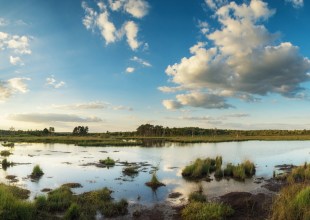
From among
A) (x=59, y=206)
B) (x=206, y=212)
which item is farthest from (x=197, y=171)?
(x=59, y=206)

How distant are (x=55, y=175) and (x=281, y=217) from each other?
78.0 feet

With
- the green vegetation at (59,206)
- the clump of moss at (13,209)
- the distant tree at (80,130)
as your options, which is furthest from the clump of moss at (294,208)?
the distant tree at (80,130)

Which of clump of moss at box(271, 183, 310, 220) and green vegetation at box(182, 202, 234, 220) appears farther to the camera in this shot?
green vegetation at box(182, 202, 234, 220)

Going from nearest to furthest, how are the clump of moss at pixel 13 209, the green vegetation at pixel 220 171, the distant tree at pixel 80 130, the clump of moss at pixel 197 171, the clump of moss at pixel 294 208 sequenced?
the clump of moss at pixel 294 208 → the clump of moss at pixel 13 209 → the green vegetation at pixel 220 171 → the clump of moss at pixel 197 171 → the distant tree at pixel 80 130

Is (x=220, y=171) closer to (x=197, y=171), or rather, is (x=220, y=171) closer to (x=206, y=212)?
(x=197, y=171)

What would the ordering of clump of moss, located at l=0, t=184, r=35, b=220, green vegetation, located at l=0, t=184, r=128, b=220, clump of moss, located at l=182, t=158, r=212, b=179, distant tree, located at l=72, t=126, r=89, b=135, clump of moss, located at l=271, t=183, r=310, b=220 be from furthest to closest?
distant tree, located at l=72, t=126, r=89, b=135
clump of moss, located at l=182, t=158, r=212, b=179
green vegetation, located at l=0, t=184, r=128, b=220
clump of moss, located at l=0, t=184, r=35, b=220
clump of moss, located at l=271, t=183, r=310, b=220

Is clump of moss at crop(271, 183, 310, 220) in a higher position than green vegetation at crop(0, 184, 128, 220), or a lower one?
higher

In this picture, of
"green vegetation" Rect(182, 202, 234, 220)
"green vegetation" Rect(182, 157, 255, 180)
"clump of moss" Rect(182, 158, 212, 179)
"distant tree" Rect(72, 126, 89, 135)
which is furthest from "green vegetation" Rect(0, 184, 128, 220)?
"distant tree" Rect(72, 126, 89, 135)

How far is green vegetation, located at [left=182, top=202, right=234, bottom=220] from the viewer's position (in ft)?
49.5

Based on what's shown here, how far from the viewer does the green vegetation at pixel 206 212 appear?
595 inches

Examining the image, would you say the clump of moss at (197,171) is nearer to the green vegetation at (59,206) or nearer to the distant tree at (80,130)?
the green vegetation at (59,206)

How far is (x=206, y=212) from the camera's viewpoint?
1524cm

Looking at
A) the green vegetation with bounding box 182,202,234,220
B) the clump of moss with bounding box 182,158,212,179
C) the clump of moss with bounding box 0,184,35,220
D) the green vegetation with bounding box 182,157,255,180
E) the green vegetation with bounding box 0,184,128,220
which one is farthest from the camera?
the clump of moss with bounding box 182,158,212,179

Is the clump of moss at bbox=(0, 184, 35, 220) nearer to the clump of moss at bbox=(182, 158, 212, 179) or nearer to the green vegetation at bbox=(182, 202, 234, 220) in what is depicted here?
the green vegetation at bbox=(182, 202, 234, 220)
